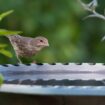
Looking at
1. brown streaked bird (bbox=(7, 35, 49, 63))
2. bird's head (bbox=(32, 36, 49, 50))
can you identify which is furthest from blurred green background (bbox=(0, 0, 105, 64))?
brown streaked bird (bbox=(7, 35, 49, 63))

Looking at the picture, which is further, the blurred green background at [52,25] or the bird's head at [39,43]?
the blurred green background at [52,25]

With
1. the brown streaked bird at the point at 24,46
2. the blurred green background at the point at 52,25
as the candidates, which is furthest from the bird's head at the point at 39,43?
the blurred green background at the point at 52,25

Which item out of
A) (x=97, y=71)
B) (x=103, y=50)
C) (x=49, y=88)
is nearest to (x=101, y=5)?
(x=103, y=50)

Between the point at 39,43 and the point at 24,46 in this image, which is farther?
the point at 39,43

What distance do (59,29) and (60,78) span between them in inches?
73.2

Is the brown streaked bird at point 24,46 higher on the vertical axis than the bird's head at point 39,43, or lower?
lower

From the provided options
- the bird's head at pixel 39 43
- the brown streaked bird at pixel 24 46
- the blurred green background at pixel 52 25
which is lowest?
the brown streaked bird at pixel 24 46

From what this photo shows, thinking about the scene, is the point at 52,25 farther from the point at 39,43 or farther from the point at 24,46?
the point at 24,46

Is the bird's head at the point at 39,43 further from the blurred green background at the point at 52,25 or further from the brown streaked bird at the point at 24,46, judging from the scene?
the blurred green background at the point at 52,25

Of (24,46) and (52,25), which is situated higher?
(52,25)

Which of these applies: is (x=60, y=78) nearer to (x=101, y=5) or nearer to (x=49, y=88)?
(x=49, y=88)

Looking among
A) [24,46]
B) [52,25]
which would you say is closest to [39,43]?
[24,46]

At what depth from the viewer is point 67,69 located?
6.22ft

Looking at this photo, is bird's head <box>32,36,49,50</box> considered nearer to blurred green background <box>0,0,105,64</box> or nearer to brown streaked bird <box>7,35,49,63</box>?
brown streaked bird <box>7,35,49,63</box>
